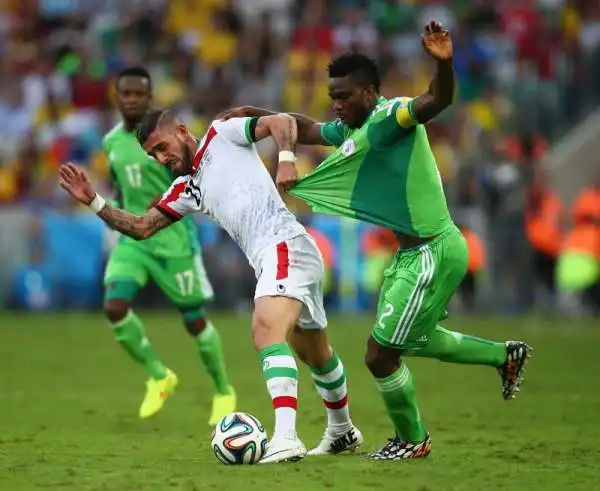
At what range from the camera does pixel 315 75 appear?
990 inches

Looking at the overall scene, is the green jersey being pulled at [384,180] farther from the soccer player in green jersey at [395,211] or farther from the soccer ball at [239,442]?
the soccer ball at [239,442]

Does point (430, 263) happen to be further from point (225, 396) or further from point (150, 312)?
point (150, 312)

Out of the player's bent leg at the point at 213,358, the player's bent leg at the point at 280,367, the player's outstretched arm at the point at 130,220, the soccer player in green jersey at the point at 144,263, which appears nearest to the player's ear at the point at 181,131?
the player's outstretched arm at the point at 130,220

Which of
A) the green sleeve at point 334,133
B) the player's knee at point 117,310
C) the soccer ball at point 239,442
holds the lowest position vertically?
the soccer ball at point 239,442

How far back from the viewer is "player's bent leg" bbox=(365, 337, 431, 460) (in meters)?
9.11

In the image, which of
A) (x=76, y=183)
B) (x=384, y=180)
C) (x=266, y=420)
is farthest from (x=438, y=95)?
(x=266, y=420)

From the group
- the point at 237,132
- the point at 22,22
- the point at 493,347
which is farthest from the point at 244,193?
the point at 22,22

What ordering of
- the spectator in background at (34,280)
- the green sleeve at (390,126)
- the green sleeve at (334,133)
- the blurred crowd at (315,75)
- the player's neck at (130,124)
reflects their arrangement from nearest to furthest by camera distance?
the green sleeve at (390,126) < the green sleeve at (334,133) < the player's neck at (130,124) < the spectator in background at (34,280) < the blurred crowd at (315,75)

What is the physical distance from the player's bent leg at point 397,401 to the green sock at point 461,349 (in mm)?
325

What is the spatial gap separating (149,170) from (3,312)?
461 inches

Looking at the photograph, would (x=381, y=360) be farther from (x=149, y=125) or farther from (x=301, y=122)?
(x=149, y=125)

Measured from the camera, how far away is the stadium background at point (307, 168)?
619 inches

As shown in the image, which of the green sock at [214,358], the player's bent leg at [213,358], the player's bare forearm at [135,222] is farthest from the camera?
the green sock at [214,358]

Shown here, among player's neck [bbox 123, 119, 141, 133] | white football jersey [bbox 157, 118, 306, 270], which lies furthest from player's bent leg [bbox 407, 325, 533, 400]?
player's neck [bbox 123, 119, 141, 133]
